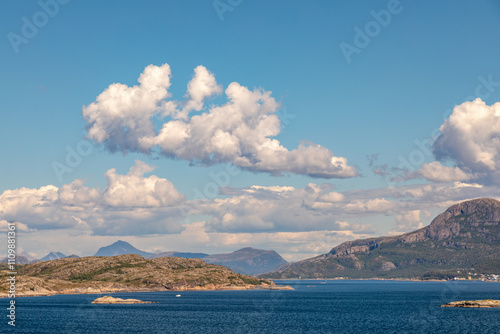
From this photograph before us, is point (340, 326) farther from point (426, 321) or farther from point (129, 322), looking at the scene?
point (129, 322)

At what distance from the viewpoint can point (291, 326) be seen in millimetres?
173500

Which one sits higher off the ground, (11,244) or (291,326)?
(11,244)

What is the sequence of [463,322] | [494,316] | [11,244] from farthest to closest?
[494,316] → [463,322] → [11,244]

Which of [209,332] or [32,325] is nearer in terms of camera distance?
[209,332]

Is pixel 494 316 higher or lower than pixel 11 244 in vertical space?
lower

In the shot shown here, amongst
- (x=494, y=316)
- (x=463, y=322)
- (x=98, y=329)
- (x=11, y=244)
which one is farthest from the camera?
(x=494, y=316)

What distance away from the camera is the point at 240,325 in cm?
17700

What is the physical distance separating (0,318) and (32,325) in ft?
92.4

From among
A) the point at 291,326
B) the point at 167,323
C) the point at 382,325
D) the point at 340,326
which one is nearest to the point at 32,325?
the point at 167,323

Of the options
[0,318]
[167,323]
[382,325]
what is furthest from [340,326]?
[0,318]

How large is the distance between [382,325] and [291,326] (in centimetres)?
2875

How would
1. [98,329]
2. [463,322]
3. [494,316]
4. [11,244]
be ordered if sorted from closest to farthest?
[11,244]
[98,329]
[463,322]
[494,316]

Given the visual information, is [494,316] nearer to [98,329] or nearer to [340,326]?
[340,326]

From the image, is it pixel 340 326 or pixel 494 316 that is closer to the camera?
pixel 340 326
